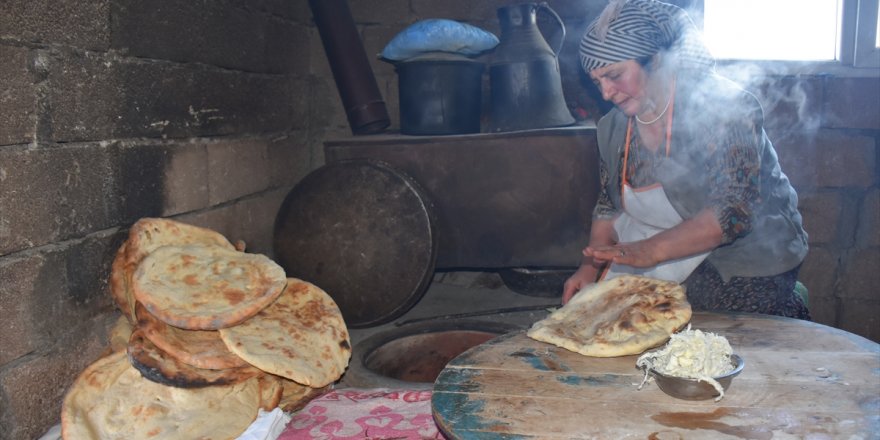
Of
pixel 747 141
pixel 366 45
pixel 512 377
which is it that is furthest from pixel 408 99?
pixel 512 377

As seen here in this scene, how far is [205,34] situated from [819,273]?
379cm

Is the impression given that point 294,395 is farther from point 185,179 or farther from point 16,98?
point 16,98

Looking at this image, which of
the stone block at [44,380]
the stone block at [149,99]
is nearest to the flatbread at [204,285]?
the stone block at [44,380]

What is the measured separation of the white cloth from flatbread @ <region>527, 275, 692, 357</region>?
486 millimetres

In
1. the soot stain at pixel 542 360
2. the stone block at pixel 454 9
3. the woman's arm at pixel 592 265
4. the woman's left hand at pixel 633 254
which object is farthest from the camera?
the stone block at pixel 454 9

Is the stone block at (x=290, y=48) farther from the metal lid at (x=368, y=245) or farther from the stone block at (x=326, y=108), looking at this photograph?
the metal lid at (x=368, y=245)

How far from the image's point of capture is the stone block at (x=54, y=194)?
7.70ft

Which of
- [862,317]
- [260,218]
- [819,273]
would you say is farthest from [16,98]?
[862,317]

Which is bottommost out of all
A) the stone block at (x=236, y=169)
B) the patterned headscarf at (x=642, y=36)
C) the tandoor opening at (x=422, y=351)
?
the tandoor opening at (x=422, y=351)

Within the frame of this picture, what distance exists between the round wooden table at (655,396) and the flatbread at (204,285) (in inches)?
36.4

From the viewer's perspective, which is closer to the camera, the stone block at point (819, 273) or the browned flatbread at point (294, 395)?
the browned flatbread at point (294, 395)

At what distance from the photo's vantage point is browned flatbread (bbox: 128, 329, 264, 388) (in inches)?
96.9

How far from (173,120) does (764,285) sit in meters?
2.51

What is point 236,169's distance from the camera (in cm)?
384
